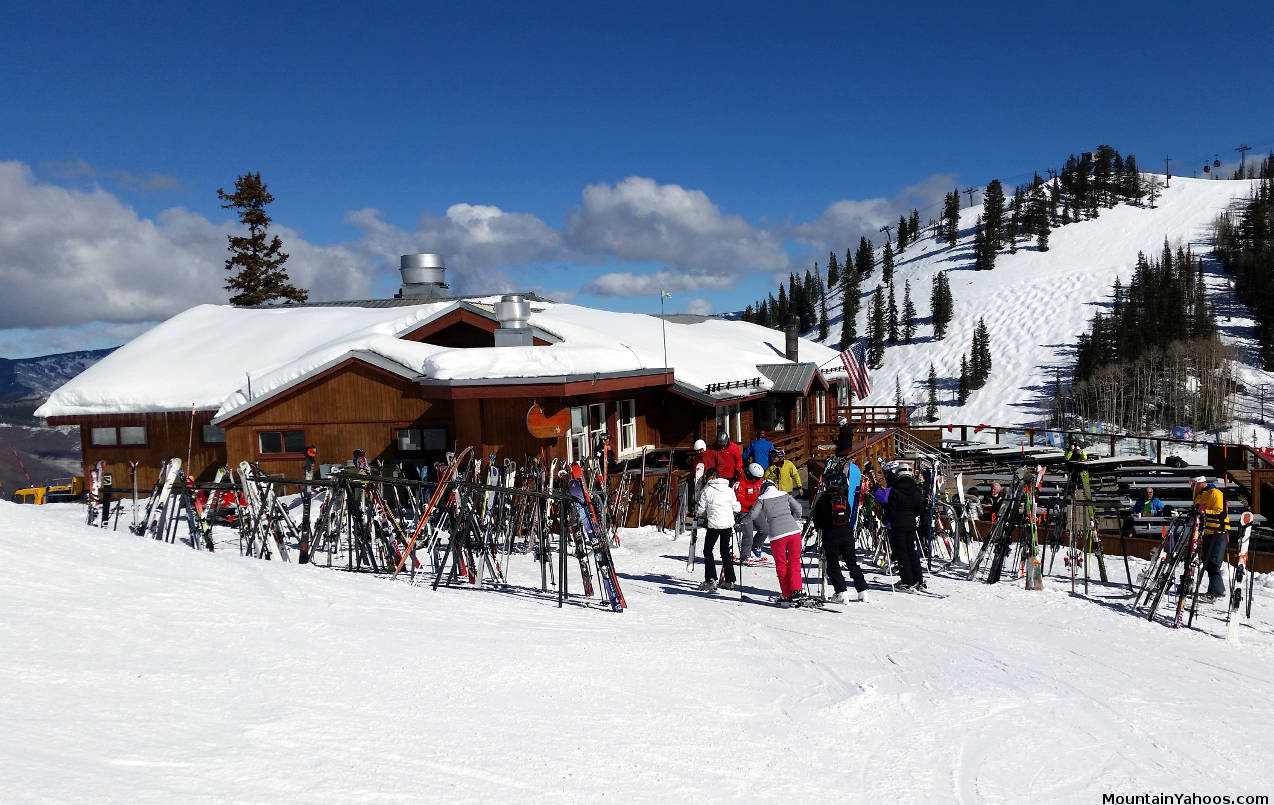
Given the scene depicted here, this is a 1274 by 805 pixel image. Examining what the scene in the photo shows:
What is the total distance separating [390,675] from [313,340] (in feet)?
70.6

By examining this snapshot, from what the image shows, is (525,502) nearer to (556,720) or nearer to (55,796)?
(556,720)

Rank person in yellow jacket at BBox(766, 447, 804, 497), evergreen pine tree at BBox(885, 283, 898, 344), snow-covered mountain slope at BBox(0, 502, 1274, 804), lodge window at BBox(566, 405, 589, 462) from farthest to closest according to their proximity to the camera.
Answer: evergreen pine tree at BBox(885, 283, 898, 344), lodge window at BBox(566, 405, 589, 462), person in yellow jacket at BBox(766, 447, 804, 497), snow-covered mountain slope at BBox(0, 502, 1274, 804)

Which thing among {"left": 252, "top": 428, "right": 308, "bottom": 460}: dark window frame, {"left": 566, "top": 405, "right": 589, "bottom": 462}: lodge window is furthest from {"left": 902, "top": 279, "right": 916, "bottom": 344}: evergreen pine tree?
{"left": 252, "top": 428, "right": 308, "bottom": 460}: dark window frame

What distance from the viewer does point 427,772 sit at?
440 cm

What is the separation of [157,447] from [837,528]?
65.4 feet

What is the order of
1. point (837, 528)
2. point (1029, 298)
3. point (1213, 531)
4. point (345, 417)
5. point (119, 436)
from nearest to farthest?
1. point (837, 528)
2. point (1213, 531)
3. point (345, 417)
4. point (119, 436)
5. point (1029, 298)

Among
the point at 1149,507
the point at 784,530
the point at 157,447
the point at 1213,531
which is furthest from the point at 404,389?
the point at 1149,507

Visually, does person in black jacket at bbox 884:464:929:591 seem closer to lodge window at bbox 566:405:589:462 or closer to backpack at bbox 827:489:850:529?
backpack at bbox 827:489:850:529

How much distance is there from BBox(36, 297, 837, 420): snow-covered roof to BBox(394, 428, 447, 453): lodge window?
4.62 feet

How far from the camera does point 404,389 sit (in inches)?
780

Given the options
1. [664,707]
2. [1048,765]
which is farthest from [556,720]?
[1048,765]

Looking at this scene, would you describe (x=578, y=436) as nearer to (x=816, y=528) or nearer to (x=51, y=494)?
(x=816, y=528)

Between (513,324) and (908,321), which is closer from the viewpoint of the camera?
(513,324)

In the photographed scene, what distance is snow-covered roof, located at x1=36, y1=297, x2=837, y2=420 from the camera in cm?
1855
